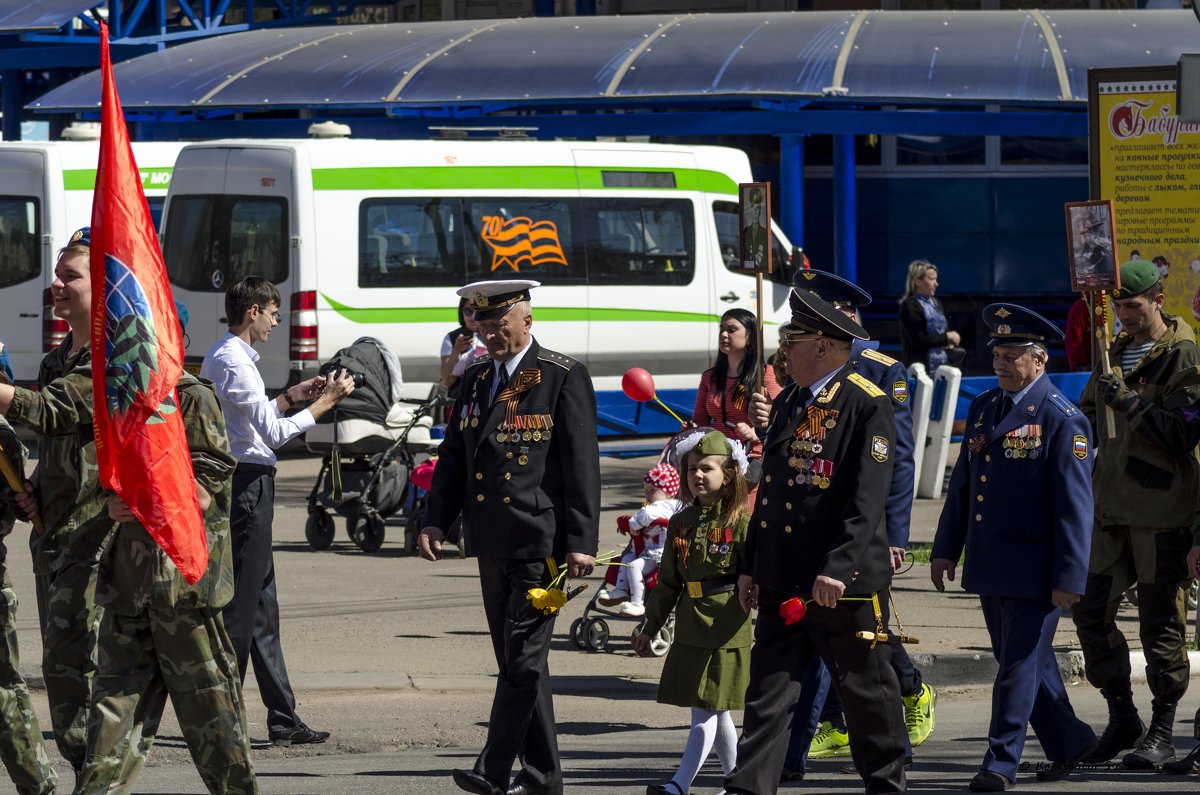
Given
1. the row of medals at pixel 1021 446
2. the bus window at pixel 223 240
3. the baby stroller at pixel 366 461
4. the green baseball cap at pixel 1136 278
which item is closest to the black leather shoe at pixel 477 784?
the row of medals at pixel 1021 446

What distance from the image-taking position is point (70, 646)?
673cm

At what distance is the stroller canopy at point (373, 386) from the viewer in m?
14.1

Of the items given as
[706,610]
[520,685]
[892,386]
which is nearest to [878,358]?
[892,386]

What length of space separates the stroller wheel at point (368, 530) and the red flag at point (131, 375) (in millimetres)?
8020

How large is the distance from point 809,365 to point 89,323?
2351 millimetres

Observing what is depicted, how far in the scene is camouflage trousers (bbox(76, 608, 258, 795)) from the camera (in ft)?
19.9

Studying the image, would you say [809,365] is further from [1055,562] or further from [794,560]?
[1055,562]

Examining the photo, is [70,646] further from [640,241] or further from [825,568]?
[640,241]

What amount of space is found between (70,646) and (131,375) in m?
1.37

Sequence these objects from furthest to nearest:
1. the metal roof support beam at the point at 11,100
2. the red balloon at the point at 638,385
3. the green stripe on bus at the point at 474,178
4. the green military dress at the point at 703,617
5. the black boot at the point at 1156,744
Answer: the metal roof support beam at the point at 11,100
the green stripe on bus at the point at 474,178
the red balloon at the point at 638,385
the black boot at the point at 1156,744
the green military dress at the point at 703,617

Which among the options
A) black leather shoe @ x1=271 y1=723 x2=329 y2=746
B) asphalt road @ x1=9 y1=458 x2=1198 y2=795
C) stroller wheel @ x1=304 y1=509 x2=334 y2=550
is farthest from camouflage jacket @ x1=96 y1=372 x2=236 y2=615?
stroller wheel @ x1=304 y1=509 x2=334 y2=550

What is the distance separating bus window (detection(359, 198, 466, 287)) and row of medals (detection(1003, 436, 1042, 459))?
11.6 metres

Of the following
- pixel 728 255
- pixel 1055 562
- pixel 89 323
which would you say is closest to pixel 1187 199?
pixel 1055 562

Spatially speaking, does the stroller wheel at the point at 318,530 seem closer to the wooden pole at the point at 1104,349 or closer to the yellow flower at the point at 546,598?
the wooden pole at the point at 1104,349
